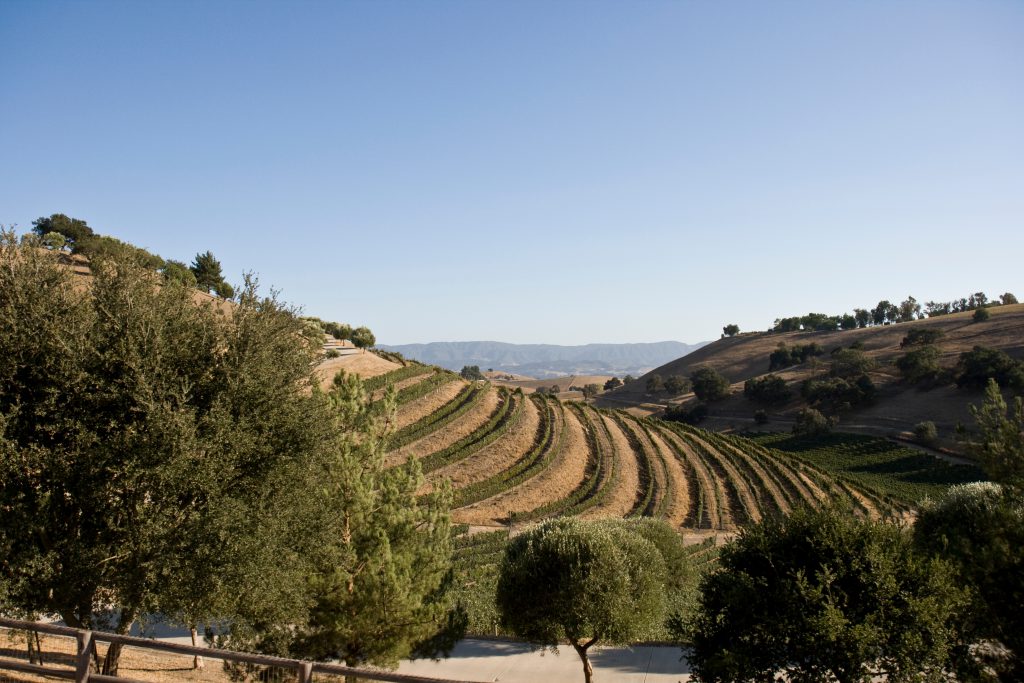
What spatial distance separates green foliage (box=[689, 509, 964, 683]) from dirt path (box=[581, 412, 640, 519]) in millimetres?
35434

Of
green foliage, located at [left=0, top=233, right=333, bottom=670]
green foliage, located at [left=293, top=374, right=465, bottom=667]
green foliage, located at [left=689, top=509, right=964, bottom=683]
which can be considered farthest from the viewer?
green foliage, located at [left=293, top=374, right=465, bottom=667]

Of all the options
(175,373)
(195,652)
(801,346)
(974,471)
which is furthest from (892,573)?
(801,346)

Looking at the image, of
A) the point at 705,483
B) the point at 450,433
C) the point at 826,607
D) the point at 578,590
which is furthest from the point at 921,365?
the point at 826,607

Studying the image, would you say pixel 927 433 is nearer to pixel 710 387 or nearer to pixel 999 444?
pixel 710 387

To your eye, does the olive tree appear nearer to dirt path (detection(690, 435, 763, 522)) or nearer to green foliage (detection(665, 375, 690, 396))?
dirt path (detection(690, 435, 763, 522))

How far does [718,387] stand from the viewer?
127m

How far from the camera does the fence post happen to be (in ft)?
34.6

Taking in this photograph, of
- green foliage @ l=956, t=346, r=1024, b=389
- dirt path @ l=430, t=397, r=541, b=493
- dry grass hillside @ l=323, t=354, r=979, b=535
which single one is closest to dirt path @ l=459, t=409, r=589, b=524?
dry grass hillside @ l=323, t=354, r=979, b=535

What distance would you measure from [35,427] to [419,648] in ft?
37.8

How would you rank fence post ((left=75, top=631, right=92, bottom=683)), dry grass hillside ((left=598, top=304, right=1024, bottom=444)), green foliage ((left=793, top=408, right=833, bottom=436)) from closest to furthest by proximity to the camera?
1. fence post ((left=75, top=631, right=92, bottom=683))
2. dry grass hillside ((left=598, top=304, right=1024, bottom=444))
3. green foliage ((left=793, top=408, right=833, bottom=436))

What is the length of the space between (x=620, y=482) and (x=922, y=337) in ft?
321

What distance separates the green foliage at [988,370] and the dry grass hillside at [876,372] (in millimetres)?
2005

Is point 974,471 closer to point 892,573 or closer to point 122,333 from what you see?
point 892,573

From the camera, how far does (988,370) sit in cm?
9238
